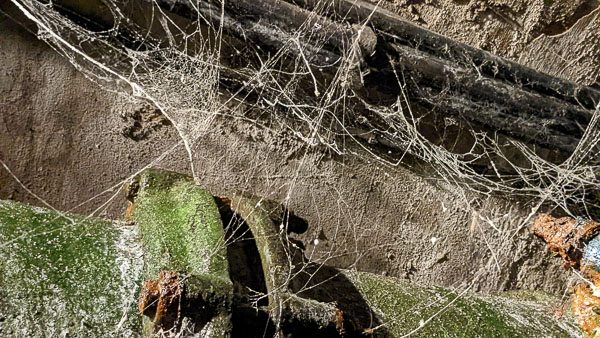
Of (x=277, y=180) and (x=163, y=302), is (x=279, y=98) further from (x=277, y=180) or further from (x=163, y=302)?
(x=163, y=302)

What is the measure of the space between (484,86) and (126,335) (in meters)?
1.96

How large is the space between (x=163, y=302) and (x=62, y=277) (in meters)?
0.27

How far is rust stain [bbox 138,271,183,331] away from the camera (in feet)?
4.50

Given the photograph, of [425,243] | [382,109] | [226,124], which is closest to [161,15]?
[226,124]

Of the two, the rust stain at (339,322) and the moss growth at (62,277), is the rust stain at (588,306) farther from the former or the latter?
the moss growth at (62,277)

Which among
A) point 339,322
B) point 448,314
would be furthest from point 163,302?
point 448,314

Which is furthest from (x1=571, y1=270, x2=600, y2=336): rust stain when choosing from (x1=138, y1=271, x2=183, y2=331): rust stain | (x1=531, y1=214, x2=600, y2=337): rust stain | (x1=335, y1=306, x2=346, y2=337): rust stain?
(x1=138, y1=271, x2=183, y2=331): rust stain

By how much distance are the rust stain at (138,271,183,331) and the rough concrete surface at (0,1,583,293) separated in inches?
37.7

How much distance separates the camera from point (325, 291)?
1.76 metres

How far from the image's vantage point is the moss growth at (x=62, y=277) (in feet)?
4.33

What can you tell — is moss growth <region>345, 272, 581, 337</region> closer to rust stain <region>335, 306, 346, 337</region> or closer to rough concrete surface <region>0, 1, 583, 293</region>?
rust stain <region>335, 306, 346, 337</region>

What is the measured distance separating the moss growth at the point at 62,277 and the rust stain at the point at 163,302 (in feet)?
0.27

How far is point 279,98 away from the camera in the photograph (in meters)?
2.60

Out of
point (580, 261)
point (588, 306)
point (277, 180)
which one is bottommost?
point (277, 180)
